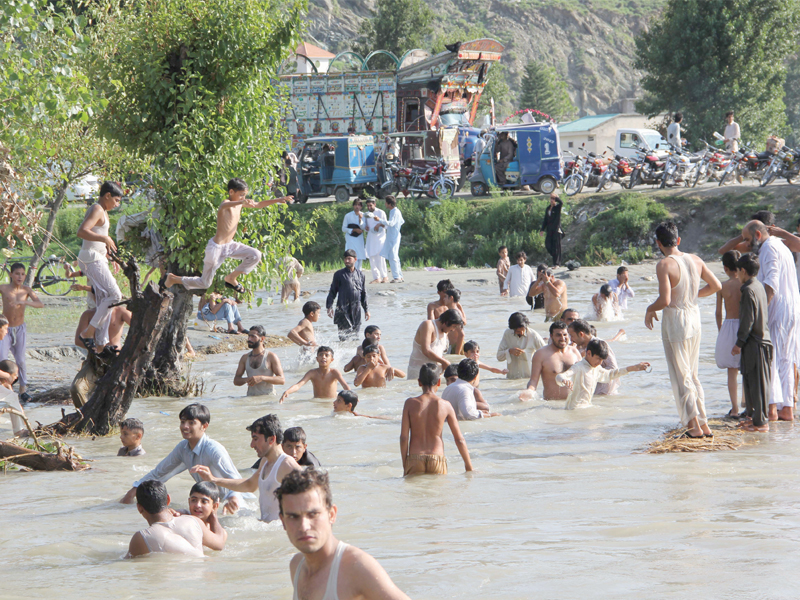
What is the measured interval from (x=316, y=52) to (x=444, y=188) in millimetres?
54890

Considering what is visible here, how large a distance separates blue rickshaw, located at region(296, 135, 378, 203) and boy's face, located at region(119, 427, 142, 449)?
896 inches

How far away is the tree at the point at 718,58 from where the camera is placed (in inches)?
1508

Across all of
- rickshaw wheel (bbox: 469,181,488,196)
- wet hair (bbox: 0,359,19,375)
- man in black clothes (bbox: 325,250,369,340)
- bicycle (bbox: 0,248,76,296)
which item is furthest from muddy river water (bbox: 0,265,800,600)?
rickshaw wheel (bbox: 469,181,488,196)

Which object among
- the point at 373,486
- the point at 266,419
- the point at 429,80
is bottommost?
the point at 373,486

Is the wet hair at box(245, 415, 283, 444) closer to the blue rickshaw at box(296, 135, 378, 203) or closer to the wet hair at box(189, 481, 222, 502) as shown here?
the wet hair at box(189, 481, 222, 502)

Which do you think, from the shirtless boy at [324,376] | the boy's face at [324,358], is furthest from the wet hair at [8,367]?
the boy's face at [324,358]

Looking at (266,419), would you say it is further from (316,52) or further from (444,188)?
(316,52)

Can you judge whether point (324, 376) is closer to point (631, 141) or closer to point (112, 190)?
point (112, 190)

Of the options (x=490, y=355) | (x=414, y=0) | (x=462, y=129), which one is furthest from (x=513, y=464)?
(x=414, y=0)

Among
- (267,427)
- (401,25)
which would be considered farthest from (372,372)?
(401,25)

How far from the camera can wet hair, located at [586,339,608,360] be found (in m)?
8.92

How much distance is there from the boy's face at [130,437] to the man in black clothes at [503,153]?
21.6 metres

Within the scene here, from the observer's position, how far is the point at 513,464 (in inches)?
313

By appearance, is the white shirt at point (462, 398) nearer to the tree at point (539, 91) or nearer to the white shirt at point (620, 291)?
the white shirt at point (620, 291)
